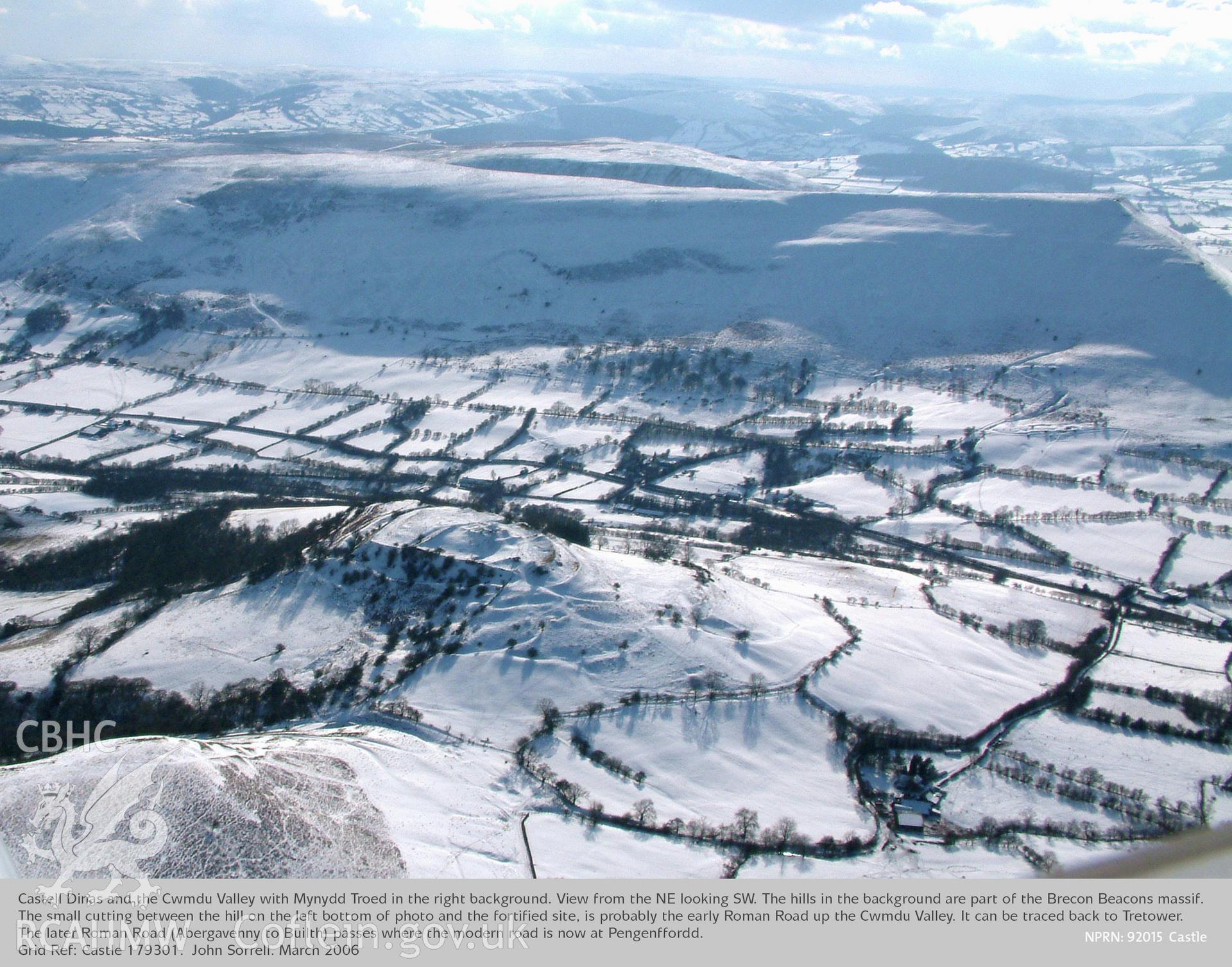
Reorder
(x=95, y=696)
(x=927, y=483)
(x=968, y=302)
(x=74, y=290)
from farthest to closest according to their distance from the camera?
1. (x=74, y=290)
2. (x=968, y=302)
3. (x=927, y=483)
4. (x=95, y=696)

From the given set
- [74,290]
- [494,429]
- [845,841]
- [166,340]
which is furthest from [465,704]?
[74,290]

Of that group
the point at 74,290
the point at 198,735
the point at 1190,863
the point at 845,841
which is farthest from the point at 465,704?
the point at 74,290

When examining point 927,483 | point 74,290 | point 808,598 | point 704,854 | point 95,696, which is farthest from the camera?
point 74,290

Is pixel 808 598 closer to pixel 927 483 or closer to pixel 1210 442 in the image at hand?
pixel 927 483

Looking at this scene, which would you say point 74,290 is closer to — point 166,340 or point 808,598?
point 166,340

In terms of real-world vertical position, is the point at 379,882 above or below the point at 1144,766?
above

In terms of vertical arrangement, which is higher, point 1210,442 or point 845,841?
point 1210,442

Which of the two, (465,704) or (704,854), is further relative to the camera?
(465,704)

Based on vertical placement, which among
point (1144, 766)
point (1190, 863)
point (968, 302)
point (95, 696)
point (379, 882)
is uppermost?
point (968, 302)

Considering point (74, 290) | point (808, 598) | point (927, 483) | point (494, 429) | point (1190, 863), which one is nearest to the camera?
point (1190, 863)
